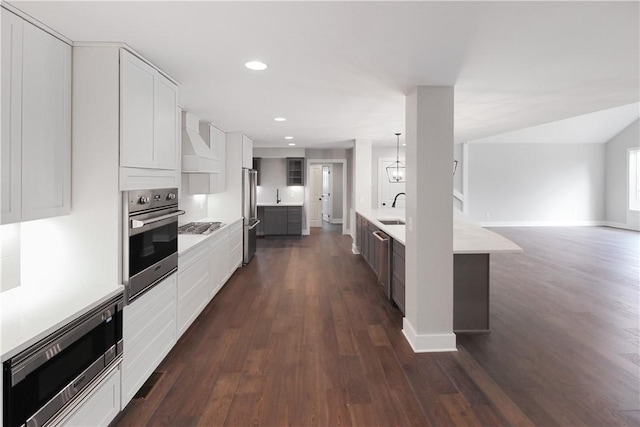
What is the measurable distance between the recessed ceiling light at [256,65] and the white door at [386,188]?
7.23 meters

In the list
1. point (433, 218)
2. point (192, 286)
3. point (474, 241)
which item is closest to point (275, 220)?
point (192, 286)

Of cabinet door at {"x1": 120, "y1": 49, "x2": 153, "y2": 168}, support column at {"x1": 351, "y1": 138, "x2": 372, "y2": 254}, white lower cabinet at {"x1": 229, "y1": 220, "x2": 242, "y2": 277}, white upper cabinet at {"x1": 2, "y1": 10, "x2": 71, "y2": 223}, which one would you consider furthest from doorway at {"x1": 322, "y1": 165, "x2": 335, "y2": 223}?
white upper cabinet at {"x1": 2, "y1": 10, "x2": 71, "y2": 223}

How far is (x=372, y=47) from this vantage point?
2238mm

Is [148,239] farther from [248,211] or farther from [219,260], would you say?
[248,211]

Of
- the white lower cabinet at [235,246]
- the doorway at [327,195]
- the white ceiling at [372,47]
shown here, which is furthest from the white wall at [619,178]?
the white lower cabinet at [235,246]

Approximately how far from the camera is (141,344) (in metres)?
2.37

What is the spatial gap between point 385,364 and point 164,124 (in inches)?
102

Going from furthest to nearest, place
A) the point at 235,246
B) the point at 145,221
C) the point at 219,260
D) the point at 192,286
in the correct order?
the point at 235,246 → the point at 219,260 → the point at 192,286 → the point at 145,221

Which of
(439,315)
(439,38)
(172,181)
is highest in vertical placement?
(439,38)

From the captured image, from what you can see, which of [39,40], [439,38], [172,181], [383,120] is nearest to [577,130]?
[383,120]

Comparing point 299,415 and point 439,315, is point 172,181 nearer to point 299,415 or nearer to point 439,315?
point 299,415

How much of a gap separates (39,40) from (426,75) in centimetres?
251

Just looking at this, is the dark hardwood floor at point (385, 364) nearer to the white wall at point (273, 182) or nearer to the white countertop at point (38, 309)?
the white countertop at point (38, 309)

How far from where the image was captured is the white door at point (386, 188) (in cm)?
958
